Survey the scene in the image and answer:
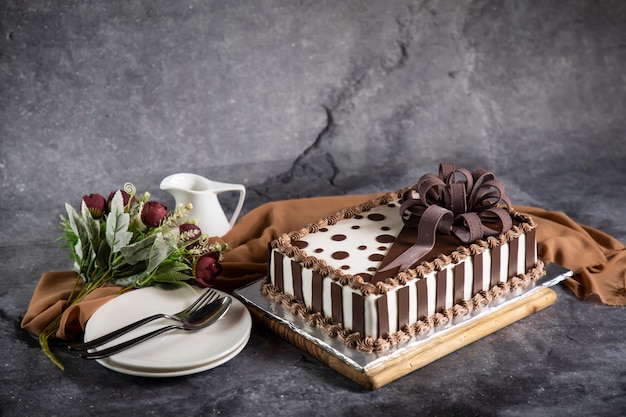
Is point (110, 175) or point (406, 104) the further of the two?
point (406, 104)

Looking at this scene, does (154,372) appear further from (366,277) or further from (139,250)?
(366,277)

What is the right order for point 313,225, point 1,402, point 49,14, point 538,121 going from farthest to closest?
point 538,121 < point 49,14 < point 313,225 < point 1,402

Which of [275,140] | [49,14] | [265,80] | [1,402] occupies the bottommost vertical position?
[1,402]

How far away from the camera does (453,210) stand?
2.23 metres

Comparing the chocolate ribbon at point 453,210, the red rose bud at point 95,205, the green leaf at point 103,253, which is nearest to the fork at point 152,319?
the green leaf at point 103,253

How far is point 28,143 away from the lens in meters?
3.13

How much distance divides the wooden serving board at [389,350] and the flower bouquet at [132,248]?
14 centimetres

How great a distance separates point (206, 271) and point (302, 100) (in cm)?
128

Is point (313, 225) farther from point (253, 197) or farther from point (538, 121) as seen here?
point (538, 121)

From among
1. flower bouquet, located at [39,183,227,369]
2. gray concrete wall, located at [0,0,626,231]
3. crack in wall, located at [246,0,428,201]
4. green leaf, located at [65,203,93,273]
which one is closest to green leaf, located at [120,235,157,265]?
flower bouquet, located at [39,183,227,369]

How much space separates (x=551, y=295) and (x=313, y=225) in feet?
2.01

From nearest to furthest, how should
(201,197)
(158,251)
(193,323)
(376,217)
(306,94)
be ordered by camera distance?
(193,323), (158,251), (376,217), (201,197), (306,94)

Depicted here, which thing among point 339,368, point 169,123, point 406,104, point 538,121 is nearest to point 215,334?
point 339,368

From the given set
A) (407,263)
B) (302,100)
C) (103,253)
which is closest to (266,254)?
(103,253)
